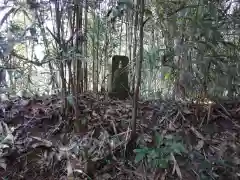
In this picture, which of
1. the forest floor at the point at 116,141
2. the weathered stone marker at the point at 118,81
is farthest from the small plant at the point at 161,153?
the weathered stone marker at the point at 118,81

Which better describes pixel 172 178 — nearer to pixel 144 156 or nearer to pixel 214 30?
pixel 144 156

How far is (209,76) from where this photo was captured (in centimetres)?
164

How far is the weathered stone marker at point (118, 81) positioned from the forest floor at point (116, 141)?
152 millimetres

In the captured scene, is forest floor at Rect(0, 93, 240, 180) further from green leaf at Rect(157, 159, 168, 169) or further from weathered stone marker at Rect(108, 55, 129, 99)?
weathered stone marker at Rect(108, 55, 129, 99)

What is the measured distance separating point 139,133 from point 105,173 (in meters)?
0.33

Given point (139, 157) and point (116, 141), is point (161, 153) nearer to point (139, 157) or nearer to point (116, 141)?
point (139, 157)

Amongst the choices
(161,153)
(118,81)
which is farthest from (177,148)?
(118,81)

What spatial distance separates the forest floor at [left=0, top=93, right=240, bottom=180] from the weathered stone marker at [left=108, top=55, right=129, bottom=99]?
15 cm

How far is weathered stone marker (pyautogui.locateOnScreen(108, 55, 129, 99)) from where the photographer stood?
209cm

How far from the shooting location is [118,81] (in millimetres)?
2086

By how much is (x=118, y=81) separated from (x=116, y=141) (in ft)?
2.08

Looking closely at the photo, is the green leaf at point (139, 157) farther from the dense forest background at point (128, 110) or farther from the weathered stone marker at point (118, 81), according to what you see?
the weathered stone marker at point (118, 81)

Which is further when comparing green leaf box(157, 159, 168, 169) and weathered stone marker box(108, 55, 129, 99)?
weathered stone marker box(108, 55, 129, 99)

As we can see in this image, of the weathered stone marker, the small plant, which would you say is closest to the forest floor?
the small plant
